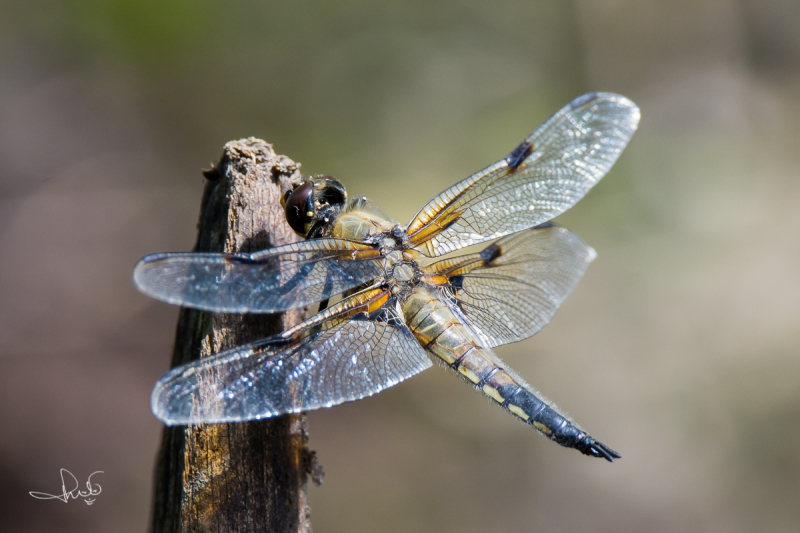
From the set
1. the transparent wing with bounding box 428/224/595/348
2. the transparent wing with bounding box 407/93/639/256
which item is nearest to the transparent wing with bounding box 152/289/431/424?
the transparent wing with bounding box 428/224/595/348

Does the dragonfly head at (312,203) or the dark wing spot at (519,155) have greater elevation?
the dark wing spot at (519,155)

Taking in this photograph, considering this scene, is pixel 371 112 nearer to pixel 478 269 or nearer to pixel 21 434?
pixel 478 269

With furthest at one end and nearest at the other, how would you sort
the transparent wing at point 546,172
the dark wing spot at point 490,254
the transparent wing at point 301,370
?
the dark wing spot at point 490,254 → the transparent wing at point 546,172 → the transparent wing at point 301,370

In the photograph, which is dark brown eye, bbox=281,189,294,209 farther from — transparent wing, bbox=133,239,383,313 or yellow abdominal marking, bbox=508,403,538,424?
yellow abdominal marking, bbox=508,403,538,424

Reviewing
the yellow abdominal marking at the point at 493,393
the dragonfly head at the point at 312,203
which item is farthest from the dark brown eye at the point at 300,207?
the yellow abdominal marking at the point at 493,393

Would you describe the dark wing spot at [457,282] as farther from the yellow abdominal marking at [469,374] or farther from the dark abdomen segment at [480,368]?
the yellow abdominal marking at [469,374]

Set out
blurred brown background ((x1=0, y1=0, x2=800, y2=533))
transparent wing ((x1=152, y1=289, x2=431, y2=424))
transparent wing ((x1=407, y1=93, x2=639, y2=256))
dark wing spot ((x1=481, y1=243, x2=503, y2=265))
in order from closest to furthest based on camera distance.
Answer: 1. transparent wing ((x1=152, y1=289, x2=431, y2=424))
2. transparent wing ((x1=407, y1=93, x2=639, y2=256))
3. dark wing spot ((x1=481, y1=243, x2=503, y2=265))
4. blurred brown background ((x1=0, y1=0, x2=800, y2=533))

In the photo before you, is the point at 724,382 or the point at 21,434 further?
the point at 724,382

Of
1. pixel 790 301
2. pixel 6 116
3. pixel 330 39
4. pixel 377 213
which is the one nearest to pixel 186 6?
pixel 330 39
